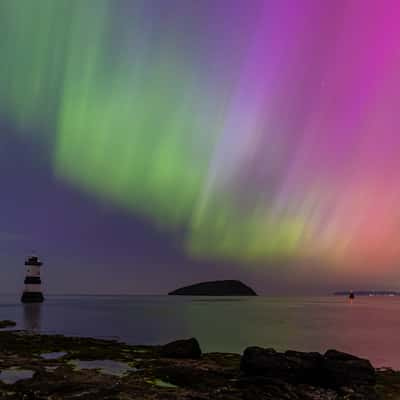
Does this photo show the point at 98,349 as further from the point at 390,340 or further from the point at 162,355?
the point at 390,340

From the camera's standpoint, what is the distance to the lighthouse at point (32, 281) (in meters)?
163

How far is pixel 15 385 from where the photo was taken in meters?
29.2

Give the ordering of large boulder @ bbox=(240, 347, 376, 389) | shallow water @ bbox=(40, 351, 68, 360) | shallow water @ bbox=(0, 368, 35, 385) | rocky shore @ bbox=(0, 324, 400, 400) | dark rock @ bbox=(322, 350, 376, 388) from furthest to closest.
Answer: shallow water @ bbox=(40, 351, 68, 360)
large boulder @ bbox=(240, 347, 376, 389)
dark rock @ bbox=(322, 350, 376, 388)
shallow water @ bbox=(0, 368, 35, 385)
rocky shore @ bbox=(0, 324, 400, 400)

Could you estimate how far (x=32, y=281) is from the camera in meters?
169

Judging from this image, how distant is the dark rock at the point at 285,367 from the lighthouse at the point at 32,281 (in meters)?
142

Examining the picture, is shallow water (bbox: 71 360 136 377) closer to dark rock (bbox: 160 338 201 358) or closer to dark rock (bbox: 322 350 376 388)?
dark rock (bbox: 160 338 201 358)

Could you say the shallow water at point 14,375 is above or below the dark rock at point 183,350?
below

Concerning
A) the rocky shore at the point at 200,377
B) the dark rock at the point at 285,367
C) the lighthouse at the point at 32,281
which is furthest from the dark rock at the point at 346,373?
the lighthouse at the point at 32,281

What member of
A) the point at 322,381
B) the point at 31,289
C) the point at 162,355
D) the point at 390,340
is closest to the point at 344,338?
the point at 390,340

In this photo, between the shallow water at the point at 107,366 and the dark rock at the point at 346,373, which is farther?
the shallow water at the point at 107,366

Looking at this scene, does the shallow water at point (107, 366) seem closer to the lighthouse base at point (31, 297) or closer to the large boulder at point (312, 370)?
the large boulder at point (312, 370)

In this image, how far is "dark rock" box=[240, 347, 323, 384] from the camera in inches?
1319

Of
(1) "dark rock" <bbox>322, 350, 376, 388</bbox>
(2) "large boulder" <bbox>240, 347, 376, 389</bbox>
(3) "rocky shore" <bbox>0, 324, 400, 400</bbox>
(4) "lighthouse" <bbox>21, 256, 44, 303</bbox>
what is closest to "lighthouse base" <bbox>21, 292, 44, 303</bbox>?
(4) "lighthouse" <bbox>21, 256, 44, 303</bbox>

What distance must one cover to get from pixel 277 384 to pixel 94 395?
11.4 metres
